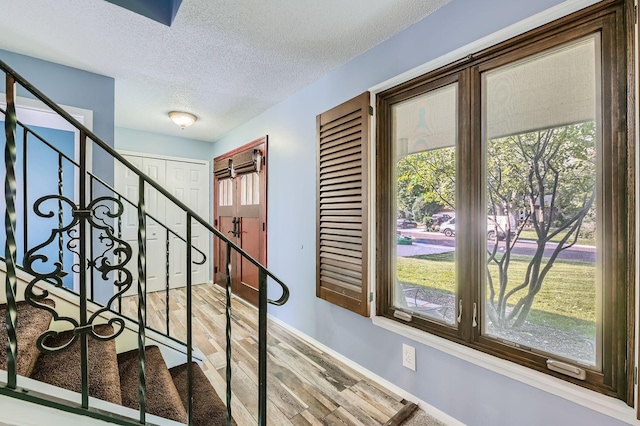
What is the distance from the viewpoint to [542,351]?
1.29 metres

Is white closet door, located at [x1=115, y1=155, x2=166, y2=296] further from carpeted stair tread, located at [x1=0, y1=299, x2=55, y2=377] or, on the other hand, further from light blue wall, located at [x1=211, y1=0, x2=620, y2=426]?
carpeted stair tread, located at [x1=0, y1=299, x2=55, y2=377]

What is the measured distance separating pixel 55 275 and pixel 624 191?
199 centimetres

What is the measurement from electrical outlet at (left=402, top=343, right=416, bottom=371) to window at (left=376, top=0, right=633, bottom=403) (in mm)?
172

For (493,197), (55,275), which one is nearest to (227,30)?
(55,275)

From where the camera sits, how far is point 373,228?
6.44 ft

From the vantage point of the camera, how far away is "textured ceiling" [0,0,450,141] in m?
1.63

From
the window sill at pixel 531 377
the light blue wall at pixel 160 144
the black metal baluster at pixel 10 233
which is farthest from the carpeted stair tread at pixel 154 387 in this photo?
the light blue wall at pixel 160 144

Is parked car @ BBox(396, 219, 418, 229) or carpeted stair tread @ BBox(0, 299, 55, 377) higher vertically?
parked car @ BBox(396, 219, 418, 229)

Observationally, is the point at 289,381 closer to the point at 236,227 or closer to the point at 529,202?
the point at 529,202

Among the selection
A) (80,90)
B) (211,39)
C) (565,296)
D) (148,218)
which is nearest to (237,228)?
(148,218)

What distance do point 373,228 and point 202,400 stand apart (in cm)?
147

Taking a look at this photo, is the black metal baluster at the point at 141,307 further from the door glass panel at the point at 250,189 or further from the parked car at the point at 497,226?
the door glass panel at the point at 250,189

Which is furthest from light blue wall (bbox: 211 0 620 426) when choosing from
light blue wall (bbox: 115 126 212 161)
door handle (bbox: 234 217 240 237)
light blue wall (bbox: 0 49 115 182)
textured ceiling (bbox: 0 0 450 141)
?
light blue wall (bbox: 0 49 115 182)

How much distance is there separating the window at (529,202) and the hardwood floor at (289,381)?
23.1 inches
